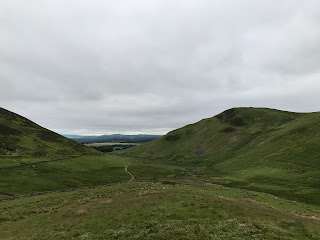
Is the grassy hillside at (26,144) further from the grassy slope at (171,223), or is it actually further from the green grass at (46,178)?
the grassy slope at (171,223)

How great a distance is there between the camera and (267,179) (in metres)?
80.2

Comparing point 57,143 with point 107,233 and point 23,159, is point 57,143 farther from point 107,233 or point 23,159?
point 107,233

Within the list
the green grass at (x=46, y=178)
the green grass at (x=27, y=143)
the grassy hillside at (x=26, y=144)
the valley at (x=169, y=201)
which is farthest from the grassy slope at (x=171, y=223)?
the green grass at (x=27, y=143)

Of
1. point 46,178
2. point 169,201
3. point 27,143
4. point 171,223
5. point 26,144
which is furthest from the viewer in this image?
point 27,143

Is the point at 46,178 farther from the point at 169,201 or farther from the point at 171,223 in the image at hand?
the point at 171,223

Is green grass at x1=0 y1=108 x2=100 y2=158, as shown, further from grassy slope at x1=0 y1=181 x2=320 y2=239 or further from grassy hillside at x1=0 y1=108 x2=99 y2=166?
grassy slope at x1=0 y1=181 x2=320 y2=239

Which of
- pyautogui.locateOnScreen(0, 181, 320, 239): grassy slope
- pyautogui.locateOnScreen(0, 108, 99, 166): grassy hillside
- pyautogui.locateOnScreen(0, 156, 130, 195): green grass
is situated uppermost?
pyautogui.locateOnScreen(0, 108, 99, 166): grassy hillside

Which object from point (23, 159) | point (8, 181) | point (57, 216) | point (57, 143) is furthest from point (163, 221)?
point (57, 143)

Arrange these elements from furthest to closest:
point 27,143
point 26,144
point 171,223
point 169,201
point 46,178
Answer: point 27,143 → point 26,144 → point 46,178 → point 169,201 → point 171,223

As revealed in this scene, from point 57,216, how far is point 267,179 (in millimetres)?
78100

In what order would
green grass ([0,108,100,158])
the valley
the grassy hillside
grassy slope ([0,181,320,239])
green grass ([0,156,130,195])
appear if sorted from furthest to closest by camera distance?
green grass ([0,108,100,158]), the grassy hillside, green grass ([0,156,130,195]), the valley, grassy slope ([0,181,320,239])

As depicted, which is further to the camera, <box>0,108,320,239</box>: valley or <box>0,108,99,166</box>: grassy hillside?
<box>0,108,99,166</box>: grassy hillside

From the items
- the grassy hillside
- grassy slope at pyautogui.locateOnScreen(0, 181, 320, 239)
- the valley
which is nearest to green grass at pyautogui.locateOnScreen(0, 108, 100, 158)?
the grassy hillside

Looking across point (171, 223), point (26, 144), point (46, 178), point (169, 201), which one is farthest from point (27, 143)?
point (171, 223)
